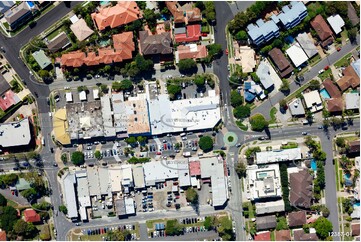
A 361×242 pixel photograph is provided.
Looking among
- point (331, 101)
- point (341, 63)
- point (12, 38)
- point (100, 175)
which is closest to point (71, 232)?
point (100, 175)

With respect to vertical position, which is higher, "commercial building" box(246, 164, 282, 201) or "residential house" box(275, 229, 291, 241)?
"commercial building" box(246, 164, 282, 201)

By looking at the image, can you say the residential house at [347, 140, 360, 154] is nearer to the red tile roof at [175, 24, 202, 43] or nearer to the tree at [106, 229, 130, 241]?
the red tile roof at [175, 24, 202, 43]

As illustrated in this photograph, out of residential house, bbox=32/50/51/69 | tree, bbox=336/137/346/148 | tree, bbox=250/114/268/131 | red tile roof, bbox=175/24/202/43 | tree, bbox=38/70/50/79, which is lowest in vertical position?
tree, bbox=336/137/346/148

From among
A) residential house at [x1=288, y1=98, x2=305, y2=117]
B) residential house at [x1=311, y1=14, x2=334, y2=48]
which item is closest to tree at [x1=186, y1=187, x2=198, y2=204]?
residential house at [x1=288, y1=98, x2=305, y2=117]

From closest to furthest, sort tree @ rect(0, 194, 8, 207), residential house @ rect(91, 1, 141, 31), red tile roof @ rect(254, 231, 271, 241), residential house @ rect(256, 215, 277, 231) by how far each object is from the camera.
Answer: residential house @ rect(91, 1, 141, 31) < tree @ rect(0, 194, 8, 207) < residential house @ rect(256, 215, 277, 231) < red tile roof @ rect(254, 231, 271, 241)

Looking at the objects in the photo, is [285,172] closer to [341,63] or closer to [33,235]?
[341,63]

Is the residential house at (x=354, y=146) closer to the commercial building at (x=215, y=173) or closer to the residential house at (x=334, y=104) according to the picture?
the residential house at (x=334, y=104)
